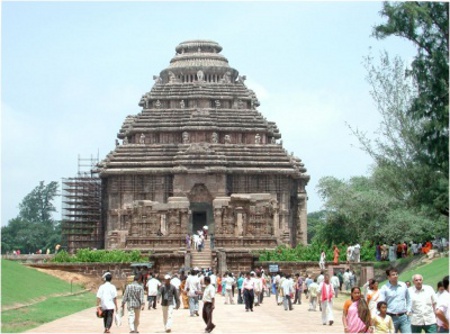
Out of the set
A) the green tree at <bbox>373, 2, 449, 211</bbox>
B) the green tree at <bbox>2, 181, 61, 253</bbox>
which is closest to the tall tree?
the green tree at <bbox>373, 2, 449, 211</bbox>

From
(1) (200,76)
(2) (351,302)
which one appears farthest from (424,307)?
(1) (200,76)

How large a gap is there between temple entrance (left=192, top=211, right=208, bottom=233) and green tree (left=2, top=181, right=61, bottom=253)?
5296 cm

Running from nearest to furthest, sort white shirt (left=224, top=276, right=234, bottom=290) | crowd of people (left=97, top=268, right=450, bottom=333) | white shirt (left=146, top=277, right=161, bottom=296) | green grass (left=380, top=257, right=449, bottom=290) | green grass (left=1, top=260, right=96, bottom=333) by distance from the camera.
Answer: crowd of people (left=97, top=268, right=450, bottom=333) < green grass (left=1, top=260, right=96, bottom=333) < white shirt (left=146, top=277, right=161, bottom=296) < green grass (left=380, top=257, right=449, bottom=290) < white shirt (left=224, top=276, right=234, bottom=290)

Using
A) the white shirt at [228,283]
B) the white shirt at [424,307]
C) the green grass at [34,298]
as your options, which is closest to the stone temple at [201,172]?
the green grass at [34,298]

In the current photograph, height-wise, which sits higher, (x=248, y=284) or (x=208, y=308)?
(x=248, y=284)

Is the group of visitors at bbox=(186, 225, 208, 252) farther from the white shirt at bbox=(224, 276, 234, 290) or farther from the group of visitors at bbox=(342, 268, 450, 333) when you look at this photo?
the group of visitors at bbox=(342, 268, 450, 333)

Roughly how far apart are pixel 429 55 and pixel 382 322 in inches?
619

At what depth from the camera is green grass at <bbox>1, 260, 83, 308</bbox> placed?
1383 inches

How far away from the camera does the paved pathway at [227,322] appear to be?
2816 cm

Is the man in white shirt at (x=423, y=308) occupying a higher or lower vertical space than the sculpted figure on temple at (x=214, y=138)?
lower

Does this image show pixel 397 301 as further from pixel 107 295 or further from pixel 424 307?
pixel 107 295

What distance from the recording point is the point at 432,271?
3969 centimetres

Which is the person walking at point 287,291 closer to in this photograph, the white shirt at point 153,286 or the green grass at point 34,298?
the white shirt at point 153,286

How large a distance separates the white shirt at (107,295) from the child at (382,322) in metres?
8.01
